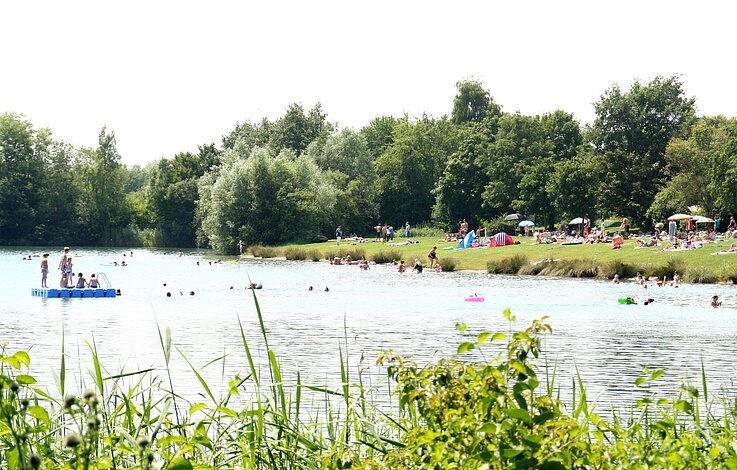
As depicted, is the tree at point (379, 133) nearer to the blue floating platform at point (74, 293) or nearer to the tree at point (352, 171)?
the tree at point (352, 171)

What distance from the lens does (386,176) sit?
10712 centimetres

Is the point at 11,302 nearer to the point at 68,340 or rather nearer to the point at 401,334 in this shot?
the point at 68,340

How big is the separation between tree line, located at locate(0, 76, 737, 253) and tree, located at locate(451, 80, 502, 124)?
0.41 feet

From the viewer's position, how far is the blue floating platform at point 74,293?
38.8 metres

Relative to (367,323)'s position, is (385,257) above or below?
above

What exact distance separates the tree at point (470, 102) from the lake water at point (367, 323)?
6275 centimetres

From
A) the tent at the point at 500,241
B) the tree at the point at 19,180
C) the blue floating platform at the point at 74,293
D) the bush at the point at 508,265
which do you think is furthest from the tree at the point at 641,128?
the tree at the point at 19,180

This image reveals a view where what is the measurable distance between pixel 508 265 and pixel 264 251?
94.8ft

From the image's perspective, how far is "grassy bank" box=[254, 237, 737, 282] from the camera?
4672 cm

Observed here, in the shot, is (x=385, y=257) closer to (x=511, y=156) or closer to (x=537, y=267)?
(x=537, y=267)

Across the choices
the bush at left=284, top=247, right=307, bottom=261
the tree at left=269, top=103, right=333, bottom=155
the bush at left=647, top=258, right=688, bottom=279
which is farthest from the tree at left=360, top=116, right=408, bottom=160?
the bush at left=647, top=258, right=688, bottom=279

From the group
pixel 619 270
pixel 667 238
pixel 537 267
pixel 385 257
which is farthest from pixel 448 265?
pixel 667 238

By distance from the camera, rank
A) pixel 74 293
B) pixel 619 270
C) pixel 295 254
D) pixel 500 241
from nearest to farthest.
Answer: pixel 74 293, pixel 619 270, pixel 500 241, pixel 295 254

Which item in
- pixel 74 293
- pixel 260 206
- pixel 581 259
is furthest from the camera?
pixel 260 206
